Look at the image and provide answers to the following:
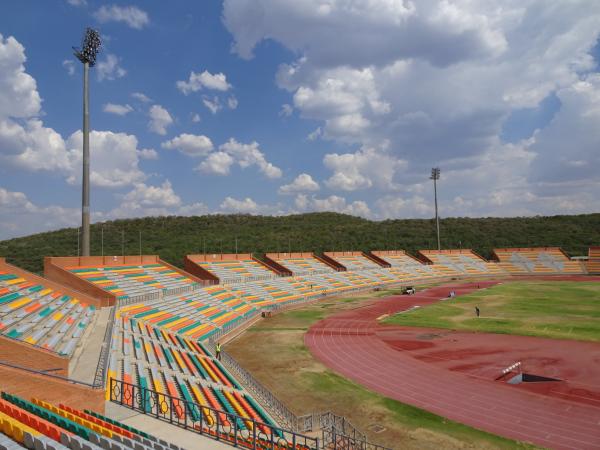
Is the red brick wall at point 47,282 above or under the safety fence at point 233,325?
above

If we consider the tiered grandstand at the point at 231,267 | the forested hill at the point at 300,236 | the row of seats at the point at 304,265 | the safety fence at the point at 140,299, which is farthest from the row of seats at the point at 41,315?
the forested hill at the point at 300,236

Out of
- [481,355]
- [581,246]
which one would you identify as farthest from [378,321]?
[581,246]

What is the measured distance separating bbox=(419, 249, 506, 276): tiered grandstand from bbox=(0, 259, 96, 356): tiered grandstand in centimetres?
7203

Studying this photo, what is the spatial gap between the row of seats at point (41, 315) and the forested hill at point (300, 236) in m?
63.9

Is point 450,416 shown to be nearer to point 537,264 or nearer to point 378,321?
point 378,321

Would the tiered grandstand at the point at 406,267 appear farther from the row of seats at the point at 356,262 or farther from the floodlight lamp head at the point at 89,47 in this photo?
the floodlight lamp head at the point at 89,47

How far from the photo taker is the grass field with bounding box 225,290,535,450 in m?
15.5

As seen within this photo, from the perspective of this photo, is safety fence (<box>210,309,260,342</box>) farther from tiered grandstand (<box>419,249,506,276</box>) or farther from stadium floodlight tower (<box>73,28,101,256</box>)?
tiered grandstand (<box>419,249,506,276</box>)

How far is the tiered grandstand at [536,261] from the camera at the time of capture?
272ft

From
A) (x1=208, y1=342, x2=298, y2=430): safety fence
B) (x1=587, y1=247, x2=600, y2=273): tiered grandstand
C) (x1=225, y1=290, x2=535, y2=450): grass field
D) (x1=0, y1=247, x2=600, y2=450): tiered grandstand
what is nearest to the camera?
(x1=0, y1=247, x2=600, y2=450): tiered grandstand

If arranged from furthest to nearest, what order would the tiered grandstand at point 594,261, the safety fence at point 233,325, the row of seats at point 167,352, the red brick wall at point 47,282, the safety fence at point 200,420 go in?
1. the tiered grandstand at point 594,261
2. the safety fence at point 233,325
3. the red brick wall at point 47,282
4. the row of seats at point 167,352
5. the safety fence at point 200,420

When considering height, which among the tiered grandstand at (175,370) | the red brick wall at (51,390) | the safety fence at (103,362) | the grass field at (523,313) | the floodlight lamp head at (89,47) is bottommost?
the grass field at (523,313)

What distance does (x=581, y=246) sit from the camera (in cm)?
10525

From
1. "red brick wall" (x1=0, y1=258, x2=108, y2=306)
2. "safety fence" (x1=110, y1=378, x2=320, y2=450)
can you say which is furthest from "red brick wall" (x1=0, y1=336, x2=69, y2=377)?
"red brick wall" (x1=0, y1=258, x2=108, y2=306)
